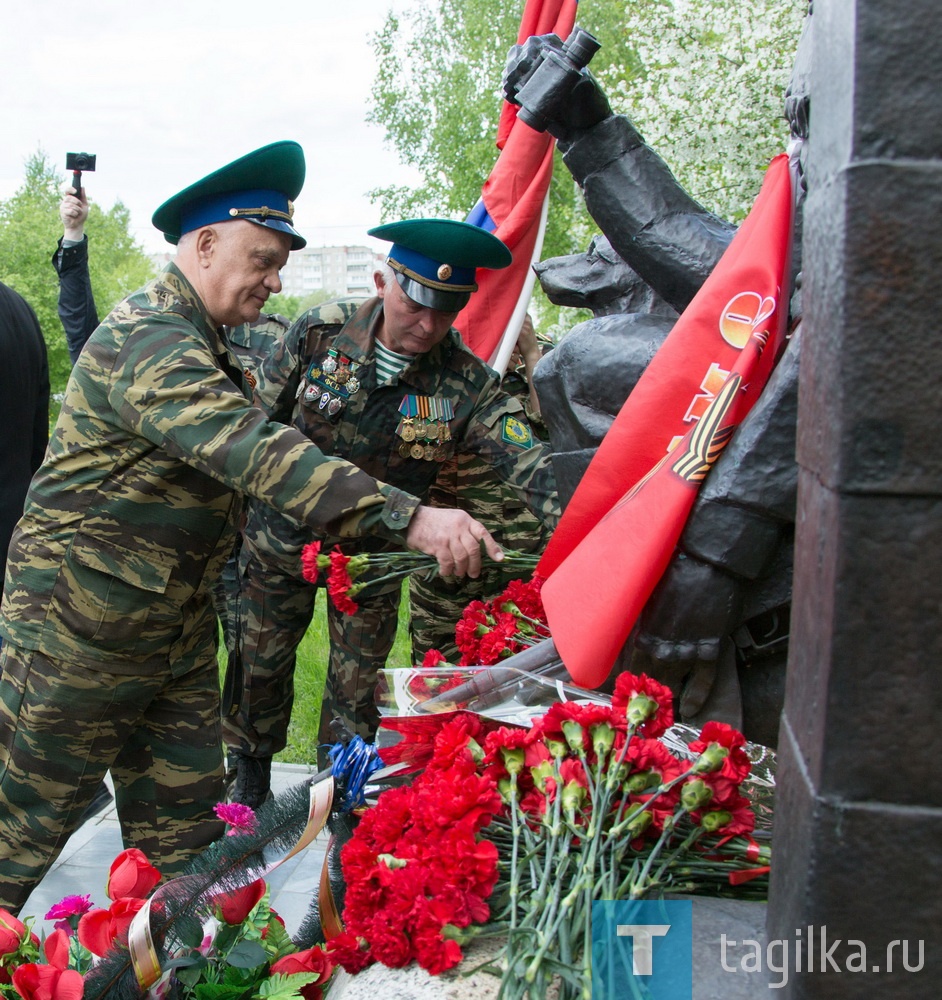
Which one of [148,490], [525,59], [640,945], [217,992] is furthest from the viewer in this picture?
[148,490]

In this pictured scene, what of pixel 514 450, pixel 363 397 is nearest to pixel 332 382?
pixel 363 397

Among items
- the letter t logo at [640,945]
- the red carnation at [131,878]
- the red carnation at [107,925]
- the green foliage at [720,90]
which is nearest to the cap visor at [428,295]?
the red carnation at [131,878]

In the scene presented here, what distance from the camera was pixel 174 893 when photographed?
1832 millimetres

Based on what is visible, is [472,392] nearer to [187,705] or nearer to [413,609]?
[413,609]

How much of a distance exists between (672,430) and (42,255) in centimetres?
2046

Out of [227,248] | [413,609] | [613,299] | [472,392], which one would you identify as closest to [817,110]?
[613,299]

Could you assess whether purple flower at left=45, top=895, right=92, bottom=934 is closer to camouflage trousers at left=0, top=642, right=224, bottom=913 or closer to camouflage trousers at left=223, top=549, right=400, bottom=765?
camouflage trousers at left=0, top=642, right=224, bottom=913

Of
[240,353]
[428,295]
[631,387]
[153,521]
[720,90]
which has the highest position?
[720,90]

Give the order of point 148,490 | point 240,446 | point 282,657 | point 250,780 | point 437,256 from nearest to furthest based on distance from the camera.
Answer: point 240,446, point 148,490, point 437,256, point 282,657, point 250,780

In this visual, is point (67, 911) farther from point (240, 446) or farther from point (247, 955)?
point (240, 446)

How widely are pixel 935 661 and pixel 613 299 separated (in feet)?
5.19

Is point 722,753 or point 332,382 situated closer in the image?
point 722,753

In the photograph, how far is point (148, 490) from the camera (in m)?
2.55

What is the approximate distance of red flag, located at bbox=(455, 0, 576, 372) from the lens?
16.2 feet
